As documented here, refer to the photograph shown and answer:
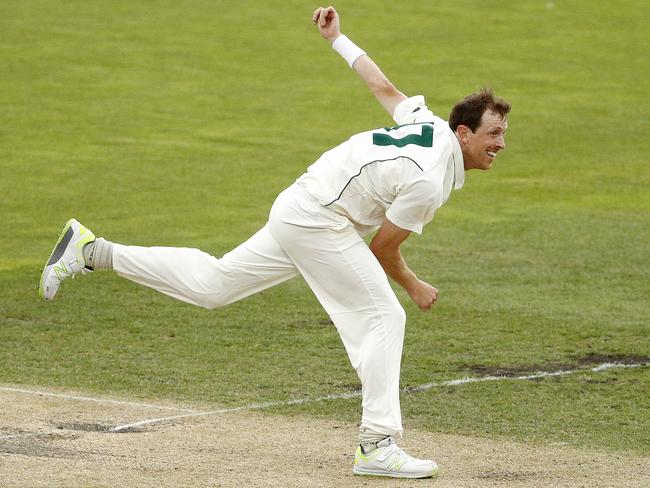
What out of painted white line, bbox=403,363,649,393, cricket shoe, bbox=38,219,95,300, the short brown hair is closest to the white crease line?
painted white line, bbox=403,363,649,393

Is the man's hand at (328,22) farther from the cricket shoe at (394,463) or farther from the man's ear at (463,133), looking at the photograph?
the cricket shoe at (394,463)

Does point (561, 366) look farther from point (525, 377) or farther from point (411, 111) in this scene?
point (411, 111)

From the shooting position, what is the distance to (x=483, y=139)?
283 inches

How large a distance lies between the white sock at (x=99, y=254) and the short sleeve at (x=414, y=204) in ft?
6.09

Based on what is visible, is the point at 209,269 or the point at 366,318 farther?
the point at 209,269

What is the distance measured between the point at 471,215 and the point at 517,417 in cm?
859

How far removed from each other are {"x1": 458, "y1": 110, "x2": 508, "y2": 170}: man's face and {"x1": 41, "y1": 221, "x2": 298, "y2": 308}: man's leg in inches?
48.4

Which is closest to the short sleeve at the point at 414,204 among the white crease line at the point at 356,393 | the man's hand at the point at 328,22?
the man's hand at the point at 328,22

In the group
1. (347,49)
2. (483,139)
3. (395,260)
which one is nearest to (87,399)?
(395,260)

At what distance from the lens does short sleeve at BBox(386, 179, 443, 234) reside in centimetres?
688

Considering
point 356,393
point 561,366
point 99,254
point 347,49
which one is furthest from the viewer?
point 561,366

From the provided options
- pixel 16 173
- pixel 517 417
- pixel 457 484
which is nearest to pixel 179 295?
pixel 457 484

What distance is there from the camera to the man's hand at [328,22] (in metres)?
8.14

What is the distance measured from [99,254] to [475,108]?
244 cm
